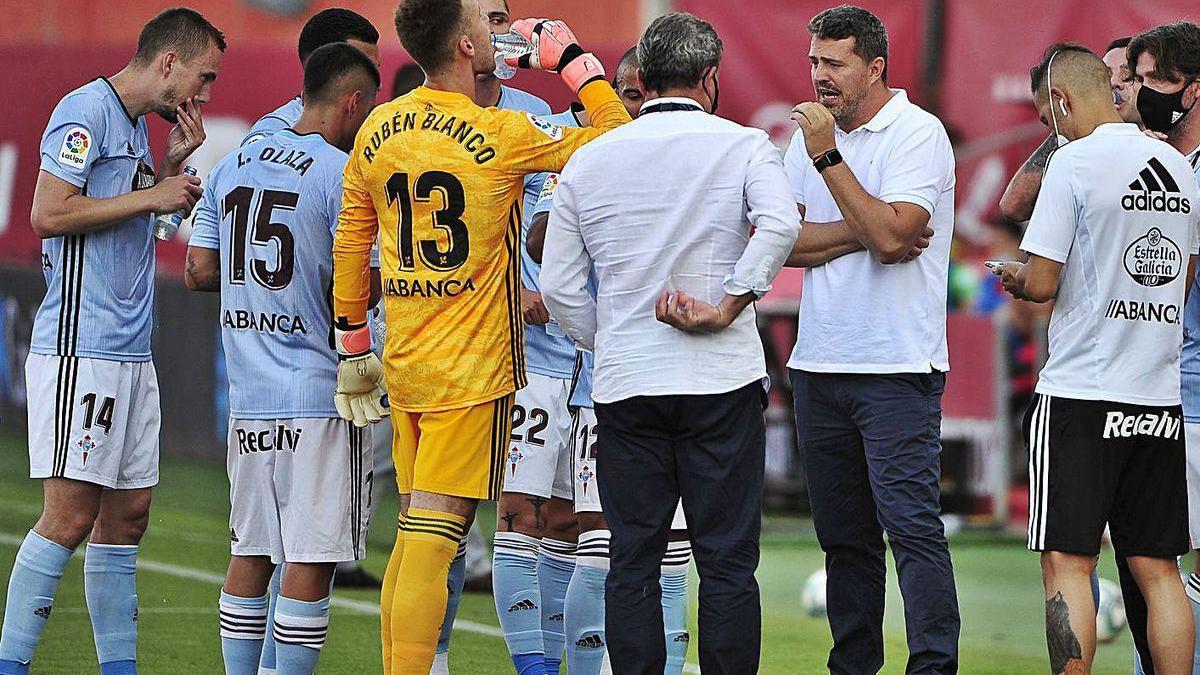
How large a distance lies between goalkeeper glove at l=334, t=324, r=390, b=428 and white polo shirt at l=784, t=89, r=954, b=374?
1.30m

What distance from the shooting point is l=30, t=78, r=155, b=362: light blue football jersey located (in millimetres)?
5297

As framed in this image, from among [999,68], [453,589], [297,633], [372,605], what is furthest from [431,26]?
[999,68]

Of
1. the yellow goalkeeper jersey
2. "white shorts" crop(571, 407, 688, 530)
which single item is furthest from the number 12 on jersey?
"white shorts" crop(571, 407, 688, 530)

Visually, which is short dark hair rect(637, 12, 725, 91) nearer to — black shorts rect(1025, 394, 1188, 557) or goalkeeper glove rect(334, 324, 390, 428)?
goalkeeper glove rect(334, 324, 390, 428)

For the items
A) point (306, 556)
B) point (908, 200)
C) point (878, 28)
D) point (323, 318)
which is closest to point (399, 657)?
point (306, 556)

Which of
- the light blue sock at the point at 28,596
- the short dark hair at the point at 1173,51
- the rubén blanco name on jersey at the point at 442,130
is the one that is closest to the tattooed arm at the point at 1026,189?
the short dark hair at the point at 1173,51

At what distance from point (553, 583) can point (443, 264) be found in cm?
167

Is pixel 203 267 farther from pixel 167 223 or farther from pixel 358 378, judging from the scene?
pixel 358 378

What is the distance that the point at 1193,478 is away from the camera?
5.23 meters

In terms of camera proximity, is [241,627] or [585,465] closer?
[241,627]

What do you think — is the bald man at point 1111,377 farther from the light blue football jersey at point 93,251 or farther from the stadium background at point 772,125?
the stadium background at point 772,125

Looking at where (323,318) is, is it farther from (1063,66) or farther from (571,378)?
(1063,66)

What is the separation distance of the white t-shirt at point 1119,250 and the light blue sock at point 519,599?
1931 millimetres

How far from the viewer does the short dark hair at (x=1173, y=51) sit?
16.6ft
